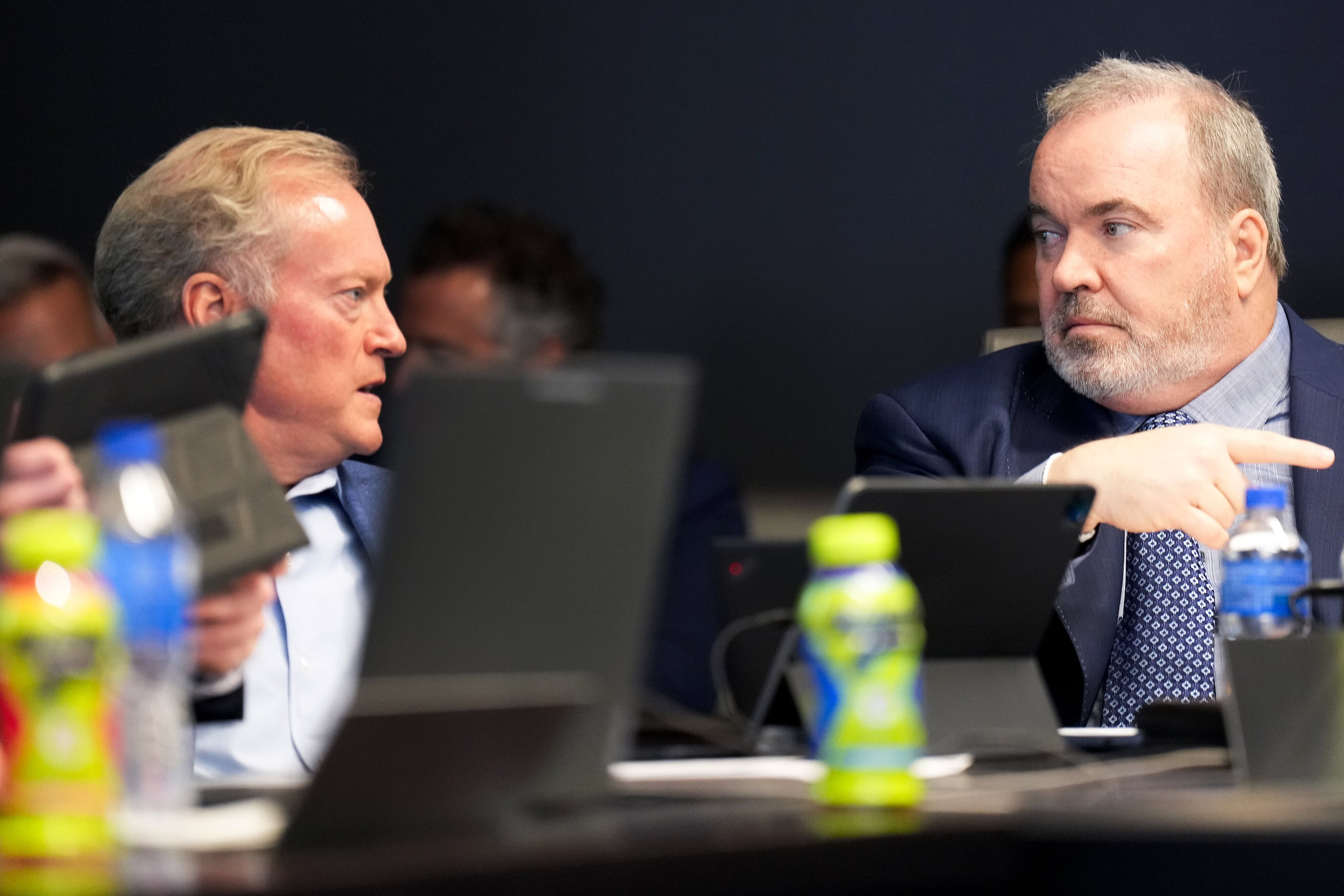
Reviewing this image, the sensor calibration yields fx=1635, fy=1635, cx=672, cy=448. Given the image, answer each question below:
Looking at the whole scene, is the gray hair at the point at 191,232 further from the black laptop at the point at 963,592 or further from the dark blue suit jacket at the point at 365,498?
the black laptop at the point at 963,592

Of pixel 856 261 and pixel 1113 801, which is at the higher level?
pixel 856 261

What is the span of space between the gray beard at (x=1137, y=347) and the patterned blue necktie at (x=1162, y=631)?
0.25 metres

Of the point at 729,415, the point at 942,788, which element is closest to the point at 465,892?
the point at 942,788

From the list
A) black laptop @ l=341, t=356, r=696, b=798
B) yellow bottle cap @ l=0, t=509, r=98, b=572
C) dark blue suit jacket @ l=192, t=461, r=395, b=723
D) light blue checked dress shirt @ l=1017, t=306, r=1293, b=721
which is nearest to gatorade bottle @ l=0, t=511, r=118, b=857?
yellow bottle cap @ l=0, t=509, r=98, b=572

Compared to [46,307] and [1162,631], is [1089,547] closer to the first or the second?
[1162,631]

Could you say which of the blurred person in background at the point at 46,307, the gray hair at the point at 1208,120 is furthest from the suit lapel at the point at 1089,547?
the blurred person in background at the point at 46,307

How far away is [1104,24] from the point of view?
323 centimetres

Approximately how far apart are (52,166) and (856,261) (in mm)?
1790

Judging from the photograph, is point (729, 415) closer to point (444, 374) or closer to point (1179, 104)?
point (1179, 104)

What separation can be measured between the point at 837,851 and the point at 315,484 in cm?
129

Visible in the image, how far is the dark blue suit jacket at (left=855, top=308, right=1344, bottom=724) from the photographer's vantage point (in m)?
1.99

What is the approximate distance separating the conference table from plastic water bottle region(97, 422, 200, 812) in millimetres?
161

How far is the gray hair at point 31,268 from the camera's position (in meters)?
2.99

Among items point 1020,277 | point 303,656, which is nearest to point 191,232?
point 303,656
